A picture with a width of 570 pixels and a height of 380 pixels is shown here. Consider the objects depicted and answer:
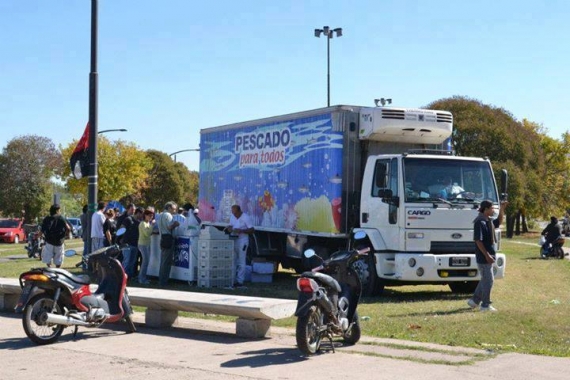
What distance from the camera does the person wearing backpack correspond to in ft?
61.5

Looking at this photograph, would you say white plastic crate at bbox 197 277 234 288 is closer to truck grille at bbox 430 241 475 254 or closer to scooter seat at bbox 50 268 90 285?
truck grille at bbox 430 241 475 254

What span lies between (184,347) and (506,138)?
4725 centimetres

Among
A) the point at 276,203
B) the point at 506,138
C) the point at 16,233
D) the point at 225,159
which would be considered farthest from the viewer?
the point at 506,138

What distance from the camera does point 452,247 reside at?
15.5 metres

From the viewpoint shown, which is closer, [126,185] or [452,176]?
[452,176]

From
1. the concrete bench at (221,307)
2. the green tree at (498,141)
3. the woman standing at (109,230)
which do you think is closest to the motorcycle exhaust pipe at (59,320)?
the concrete bench at (221,307)

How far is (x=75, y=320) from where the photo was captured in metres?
10.3

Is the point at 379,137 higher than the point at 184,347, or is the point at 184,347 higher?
the point at 379,137

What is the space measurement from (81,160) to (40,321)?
779 cm

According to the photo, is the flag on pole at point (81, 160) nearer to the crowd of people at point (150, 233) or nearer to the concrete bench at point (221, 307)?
the crowd of people at point (150, 233)

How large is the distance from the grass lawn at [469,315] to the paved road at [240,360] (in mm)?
705

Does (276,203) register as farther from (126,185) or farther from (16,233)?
(126,185)

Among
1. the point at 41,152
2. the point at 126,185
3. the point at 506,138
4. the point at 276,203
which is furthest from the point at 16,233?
the point at 276,203

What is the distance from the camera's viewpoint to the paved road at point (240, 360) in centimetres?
823
